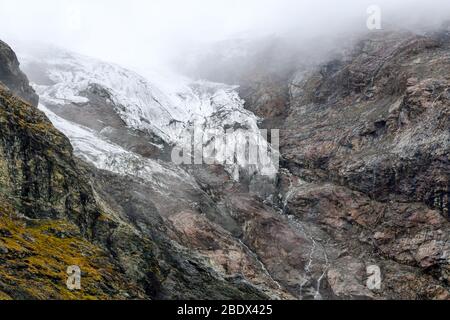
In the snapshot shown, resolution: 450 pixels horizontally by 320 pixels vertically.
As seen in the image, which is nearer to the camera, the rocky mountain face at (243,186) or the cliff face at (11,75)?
the rocky mountain face at (243,186)

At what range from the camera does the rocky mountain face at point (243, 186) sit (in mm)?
38031

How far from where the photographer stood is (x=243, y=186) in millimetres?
71000

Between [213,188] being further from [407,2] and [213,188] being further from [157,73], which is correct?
[407,2]

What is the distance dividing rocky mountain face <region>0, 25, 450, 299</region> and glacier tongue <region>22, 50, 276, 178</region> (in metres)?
0.42

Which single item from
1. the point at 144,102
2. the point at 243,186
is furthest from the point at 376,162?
the point at 144,102

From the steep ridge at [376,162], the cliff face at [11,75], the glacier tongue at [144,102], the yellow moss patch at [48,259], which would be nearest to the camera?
the yellow moss patch at [48,259]

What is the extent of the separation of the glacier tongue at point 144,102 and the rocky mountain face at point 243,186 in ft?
1.37

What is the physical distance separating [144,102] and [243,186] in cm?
2883

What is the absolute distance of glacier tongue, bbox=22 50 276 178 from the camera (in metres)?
70.9

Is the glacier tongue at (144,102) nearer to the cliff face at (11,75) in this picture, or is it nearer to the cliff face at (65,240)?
the cliff face at (11,75)

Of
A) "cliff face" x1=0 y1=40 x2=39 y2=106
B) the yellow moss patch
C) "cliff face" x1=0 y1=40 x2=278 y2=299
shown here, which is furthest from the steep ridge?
"cliff face" x1=0 y1=40 x2=39 y2=106

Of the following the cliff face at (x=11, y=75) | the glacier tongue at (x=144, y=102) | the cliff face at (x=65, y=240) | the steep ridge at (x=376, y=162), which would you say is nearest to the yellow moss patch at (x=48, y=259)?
the cliff face at (x=65, y=240)

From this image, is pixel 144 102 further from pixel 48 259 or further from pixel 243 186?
pixel 48 259
